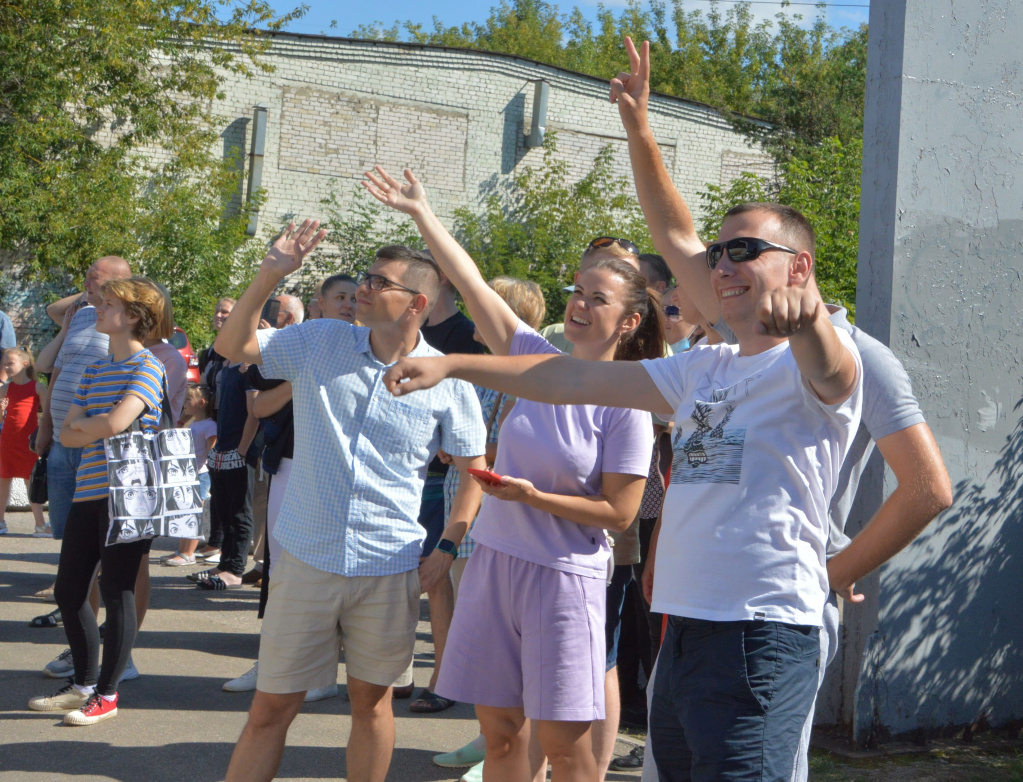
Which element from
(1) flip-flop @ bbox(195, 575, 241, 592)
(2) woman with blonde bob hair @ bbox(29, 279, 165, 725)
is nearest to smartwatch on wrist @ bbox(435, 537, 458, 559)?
(2) woman with blonde bob hair @ bbox(29, 279, 165, 725)

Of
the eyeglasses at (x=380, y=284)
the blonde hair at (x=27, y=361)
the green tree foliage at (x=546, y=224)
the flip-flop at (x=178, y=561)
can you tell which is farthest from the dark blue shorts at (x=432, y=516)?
the green tree foliage at (x=546, y=224)

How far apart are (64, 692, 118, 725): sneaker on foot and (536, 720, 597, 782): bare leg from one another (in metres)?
2.55

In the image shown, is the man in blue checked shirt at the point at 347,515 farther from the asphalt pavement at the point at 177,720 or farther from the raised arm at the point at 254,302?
the asphalt pavement at the point at 177,720

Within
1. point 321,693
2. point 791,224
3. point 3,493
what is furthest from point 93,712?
point 3,493

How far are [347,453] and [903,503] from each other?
6.01 feet

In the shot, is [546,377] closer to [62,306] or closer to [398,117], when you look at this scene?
[62,306]

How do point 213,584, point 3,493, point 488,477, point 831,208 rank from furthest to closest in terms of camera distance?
1. point 831,208
2. point 3,493
3. point 213,584
4. point 488,477

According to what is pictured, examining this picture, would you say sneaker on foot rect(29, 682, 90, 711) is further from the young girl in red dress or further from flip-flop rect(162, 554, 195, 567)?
the young girl in red dress

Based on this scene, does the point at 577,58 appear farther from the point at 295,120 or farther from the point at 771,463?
the point at 771,463

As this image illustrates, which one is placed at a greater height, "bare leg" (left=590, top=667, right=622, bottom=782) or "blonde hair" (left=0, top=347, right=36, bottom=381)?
"blonde hair" (left=0, top=347, right=36, bottom=381)

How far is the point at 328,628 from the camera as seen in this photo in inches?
140

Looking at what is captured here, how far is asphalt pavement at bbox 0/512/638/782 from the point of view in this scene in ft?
14.3

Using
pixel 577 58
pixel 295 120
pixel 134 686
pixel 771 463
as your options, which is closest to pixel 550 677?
pixel 771 463

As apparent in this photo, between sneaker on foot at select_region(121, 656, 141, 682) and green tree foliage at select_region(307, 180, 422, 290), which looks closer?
sneaker on foot at select_region(121, 656, 141, 682)
